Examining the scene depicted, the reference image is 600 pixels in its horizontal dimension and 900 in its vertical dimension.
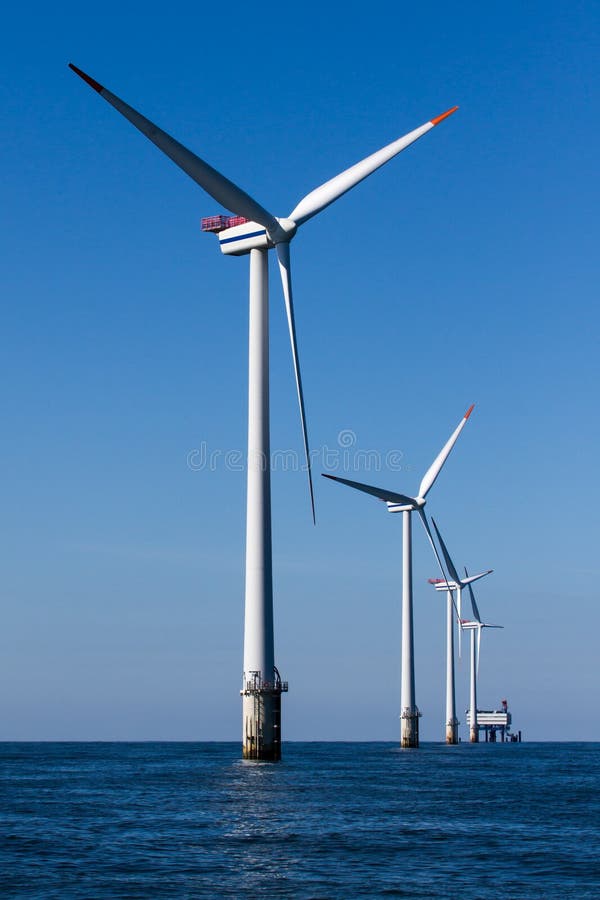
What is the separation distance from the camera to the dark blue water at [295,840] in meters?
42.8

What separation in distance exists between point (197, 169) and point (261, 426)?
74.2 feet

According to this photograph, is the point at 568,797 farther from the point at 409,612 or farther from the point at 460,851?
the point at 409,612

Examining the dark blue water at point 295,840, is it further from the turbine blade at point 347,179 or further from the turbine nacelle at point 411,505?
the turbine nacelle at point 411,505

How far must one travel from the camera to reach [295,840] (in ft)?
178

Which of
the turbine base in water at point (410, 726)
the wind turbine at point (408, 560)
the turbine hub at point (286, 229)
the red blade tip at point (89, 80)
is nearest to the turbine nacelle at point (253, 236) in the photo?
the turbine hub at point (286, 229)

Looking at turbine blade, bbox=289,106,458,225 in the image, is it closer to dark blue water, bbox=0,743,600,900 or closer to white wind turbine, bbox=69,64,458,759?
white wind turbine, bbox=69,64,458,759

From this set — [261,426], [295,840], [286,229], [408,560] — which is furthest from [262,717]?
[408,560]

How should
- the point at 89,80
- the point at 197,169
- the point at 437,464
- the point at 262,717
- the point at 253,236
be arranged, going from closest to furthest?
the point at 89,80, the point at 197,169, the point at 262,717, the point at 253,236, the point at 437,464

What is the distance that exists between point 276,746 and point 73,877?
62.5 metres

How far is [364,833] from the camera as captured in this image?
5853 cm

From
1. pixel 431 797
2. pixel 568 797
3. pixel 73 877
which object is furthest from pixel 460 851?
pixel 568 797

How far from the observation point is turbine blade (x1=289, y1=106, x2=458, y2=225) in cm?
9269

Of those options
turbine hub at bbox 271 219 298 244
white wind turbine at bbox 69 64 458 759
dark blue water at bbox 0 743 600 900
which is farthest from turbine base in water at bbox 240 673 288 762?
turbine hub at bbox 271 219 298 244

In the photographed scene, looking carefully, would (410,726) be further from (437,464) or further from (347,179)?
(347,179)
